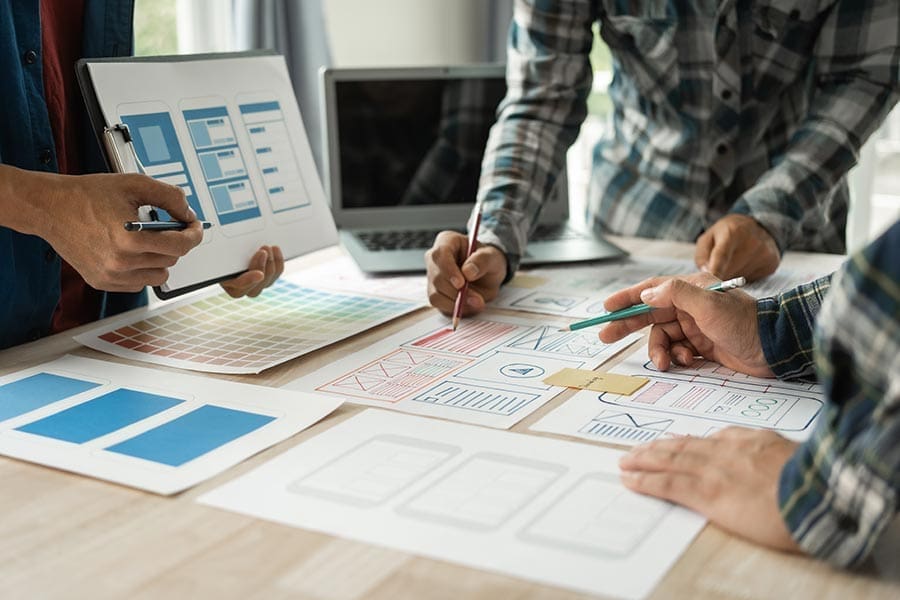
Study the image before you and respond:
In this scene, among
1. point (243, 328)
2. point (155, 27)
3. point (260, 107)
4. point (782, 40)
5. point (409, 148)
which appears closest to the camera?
point (243, 328)

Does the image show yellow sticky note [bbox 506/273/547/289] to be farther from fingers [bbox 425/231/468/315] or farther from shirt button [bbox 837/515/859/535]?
shirt button [bbox 837/515/859/535]

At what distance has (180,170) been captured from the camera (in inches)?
52.7

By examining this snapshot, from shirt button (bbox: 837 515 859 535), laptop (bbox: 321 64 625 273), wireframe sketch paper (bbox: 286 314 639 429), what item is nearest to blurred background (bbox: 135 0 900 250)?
laptop (bbox: 321 64 625 273)

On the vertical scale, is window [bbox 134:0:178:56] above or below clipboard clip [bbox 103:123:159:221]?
above

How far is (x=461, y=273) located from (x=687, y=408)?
0.45 m

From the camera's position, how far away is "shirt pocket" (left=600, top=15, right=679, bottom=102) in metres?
1.77

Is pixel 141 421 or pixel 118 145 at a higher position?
pixel 118 145

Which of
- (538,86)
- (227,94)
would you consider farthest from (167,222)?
(538,86)

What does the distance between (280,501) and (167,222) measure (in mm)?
460

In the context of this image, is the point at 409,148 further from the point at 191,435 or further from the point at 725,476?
the point at 725,476

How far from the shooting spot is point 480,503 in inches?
31.9

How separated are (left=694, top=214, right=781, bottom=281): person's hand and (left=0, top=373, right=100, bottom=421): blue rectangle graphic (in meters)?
0.92

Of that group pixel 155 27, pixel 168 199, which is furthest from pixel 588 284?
pixel 155 27

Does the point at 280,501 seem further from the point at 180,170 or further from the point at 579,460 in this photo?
the point at 180,170
